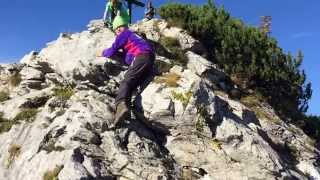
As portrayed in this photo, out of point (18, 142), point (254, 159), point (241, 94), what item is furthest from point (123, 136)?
point (241, 94)

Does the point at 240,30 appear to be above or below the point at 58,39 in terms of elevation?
above

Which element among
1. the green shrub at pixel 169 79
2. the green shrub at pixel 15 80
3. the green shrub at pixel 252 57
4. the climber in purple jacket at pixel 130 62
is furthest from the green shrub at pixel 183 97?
the green shrub at pixel 252 57

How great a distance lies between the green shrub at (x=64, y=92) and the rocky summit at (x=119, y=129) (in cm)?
3

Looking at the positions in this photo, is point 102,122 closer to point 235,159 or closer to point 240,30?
point 235,159

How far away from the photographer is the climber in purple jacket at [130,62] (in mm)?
13461

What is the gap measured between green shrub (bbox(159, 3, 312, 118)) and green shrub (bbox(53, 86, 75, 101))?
8476 millimetres

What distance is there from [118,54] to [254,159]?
5060 mm

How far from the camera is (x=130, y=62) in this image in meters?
15.0

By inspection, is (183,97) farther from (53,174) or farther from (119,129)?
(53,174)

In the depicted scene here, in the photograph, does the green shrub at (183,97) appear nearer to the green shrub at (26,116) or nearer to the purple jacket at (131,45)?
the purple jacket at (131,45)

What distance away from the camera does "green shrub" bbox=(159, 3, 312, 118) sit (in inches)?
858

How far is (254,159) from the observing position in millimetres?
13930

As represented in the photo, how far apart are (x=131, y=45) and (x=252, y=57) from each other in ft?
28.7

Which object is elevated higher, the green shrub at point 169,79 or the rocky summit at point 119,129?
the green shrub at point 169,79
